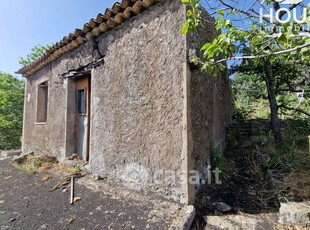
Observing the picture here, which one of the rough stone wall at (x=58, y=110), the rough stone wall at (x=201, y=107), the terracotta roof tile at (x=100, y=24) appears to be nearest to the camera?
the rough stone wall at (x=201, y=107)

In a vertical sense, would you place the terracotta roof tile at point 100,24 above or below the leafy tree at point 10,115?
above

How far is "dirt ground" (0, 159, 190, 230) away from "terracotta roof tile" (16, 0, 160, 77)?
9.99 feet

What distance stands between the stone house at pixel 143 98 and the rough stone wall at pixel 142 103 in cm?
1

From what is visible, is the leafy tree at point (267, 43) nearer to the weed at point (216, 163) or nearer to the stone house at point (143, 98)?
the stone house at point (143, 98)

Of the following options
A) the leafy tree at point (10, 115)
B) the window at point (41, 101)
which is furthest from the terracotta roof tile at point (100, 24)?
the leafy tree at point (10, 115)

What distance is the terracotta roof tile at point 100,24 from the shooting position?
3.29 m

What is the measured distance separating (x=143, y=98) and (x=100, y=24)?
1.84m

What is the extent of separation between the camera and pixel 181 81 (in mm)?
→ 2840

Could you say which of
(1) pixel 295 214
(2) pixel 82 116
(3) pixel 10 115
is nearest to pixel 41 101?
(2) pixel 82 116

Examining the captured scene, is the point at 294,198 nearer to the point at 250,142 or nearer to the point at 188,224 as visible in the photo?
the point at 188,224

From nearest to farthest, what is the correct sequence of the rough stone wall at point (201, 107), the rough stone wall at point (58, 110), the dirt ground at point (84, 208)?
the dirt ground at point (84, 208)
the rough stone wall at point (201, 107)
the rough stone wall at point (58, 110)

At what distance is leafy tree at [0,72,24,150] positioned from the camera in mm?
13398

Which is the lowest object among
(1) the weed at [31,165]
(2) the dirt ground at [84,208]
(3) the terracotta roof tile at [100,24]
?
(2) the dirt ground at [84,208]

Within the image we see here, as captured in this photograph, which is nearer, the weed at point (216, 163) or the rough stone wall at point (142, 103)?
the rough stone wall at point (142, 103)
